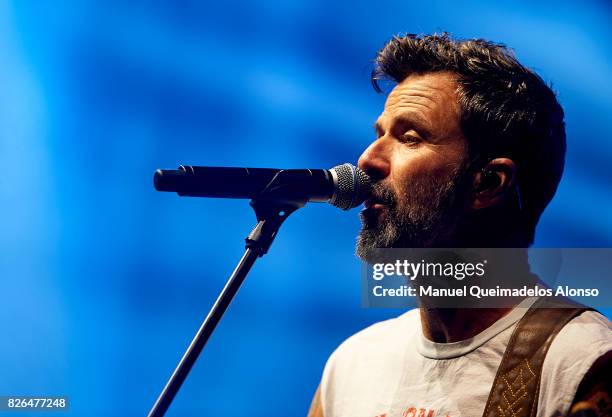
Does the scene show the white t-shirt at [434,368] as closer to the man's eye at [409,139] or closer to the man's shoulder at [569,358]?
the man's shoulder at [569,358]

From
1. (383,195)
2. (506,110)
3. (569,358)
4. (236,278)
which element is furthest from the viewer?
(506,110)

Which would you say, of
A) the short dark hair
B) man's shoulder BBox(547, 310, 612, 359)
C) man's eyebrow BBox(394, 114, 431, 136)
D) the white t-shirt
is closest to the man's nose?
man's eyebrow BBox(394, 114, 431, 136)

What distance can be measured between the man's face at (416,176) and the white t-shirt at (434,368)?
0.29 meters

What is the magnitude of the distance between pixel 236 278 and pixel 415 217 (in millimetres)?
591

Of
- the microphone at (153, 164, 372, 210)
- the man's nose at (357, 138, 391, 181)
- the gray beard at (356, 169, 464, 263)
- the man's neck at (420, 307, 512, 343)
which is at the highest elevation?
Answer: the man's nose at (357, 138, 391, 181)

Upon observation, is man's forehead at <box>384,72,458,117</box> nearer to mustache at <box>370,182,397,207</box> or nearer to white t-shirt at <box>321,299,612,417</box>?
mustache at <box>370,182,397,207</box>

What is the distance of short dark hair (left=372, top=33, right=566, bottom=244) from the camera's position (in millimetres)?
1983

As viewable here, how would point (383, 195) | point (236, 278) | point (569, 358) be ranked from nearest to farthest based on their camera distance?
point (236, 278) → point (569, 358) → point (383, 195)

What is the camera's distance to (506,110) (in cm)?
201

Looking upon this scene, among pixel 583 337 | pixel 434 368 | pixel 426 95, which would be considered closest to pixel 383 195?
pixel 426 95

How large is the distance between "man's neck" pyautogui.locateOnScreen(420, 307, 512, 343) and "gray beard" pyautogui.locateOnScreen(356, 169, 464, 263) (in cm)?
18

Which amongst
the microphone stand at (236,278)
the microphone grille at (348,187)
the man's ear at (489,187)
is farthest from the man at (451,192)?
the microphone stand at (236,278)

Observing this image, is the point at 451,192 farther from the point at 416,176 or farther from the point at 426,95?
the point at 426,95

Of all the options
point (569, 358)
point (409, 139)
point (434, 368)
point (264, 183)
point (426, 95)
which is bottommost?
point (569, 358)
